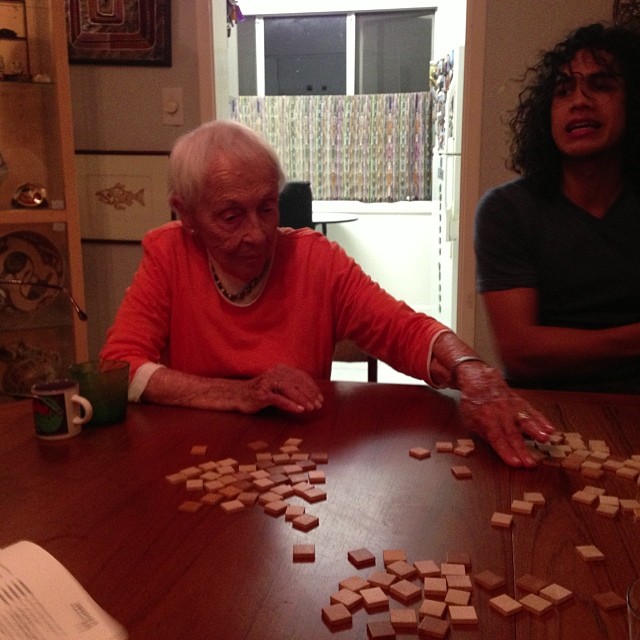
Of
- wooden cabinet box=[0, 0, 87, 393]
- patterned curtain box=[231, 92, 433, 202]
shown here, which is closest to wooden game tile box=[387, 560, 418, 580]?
wooden cabinet box=[0, 0, 87, 393]

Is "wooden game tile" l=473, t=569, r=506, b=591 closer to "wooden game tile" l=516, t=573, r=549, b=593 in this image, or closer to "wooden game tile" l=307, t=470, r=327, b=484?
"wooden game tile" l=516, t=573, r=549, b=593

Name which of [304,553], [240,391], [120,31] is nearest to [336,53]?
[120,31]

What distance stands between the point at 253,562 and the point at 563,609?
36 cm

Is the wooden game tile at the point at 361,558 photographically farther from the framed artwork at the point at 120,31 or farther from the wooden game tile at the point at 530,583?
the framed artwork at the point at 120,31

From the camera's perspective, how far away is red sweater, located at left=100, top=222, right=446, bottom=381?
5.28ft

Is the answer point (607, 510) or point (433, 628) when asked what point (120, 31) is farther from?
point (433, 628)

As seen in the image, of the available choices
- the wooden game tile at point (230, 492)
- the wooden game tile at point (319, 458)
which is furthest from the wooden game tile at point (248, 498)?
the wooden game tile at point (319, 458)

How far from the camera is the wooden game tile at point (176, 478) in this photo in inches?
42.1

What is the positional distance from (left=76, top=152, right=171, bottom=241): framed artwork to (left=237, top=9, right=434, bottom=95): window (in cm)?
325

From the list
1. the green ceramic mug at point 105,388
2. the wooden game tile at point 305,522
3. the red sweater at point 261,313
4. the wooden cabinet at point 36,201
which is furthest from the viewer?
the wooden cabinet at point 36,201

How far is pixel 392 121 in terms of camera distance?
19.0ft

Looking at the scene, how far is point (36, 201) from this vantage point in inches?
→ 108

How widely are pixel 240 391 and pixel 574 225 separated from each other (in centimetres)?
92

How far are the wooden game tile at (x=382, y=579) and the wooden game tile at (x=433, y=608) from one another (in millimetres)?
48
